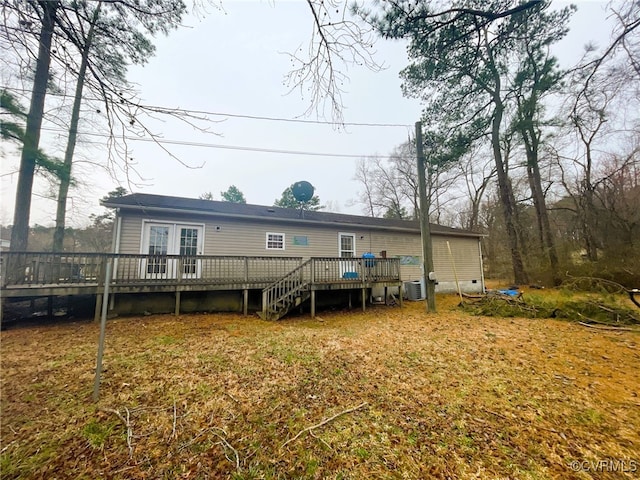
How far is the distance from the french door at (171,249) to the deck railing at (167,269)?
0.09ft

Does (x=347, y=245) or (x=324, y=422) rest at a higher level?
(x=347, y=245)

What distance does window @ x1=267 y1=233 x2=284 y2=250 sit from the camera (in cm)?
966

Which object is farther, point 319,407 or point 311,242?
point 311,242

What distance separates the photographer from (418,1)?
11.7 ft

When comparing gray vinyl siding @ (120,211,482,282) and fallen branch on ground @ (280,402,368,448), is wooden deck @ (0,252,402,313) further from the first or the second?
fallen branch on ground @ (280,402,368,448)

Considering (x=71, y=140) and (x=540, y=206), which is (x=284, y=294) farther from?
(x=540, y=206)

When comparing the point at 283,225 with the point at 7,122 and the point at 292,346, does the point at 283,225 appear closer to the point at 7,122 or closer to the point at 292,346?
the point at 292,346

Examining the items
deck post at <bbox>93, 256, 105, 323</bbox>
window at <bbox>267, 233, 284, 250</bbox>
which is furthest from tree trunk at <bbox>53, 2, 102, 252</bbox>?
window at <bbox>267, 233, 284, 250</bbox>

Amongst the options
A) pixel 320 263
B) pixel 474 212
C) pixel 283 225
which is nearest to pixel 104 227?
pixel 283 225

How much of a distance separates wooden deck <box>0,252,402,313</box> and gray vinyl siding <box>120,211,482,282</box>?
2.55ft

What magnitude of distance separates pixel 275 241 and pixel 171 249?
3.67 meters

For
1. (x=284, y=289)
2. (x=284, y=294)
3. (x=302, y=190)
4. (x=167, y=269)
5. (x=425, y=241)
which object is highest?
(x=302, y=190)

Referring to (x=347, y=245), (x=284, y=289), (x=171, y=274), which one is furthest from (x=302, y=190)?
(x=171, y=274)

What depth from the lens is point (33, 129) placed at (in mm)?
3506
